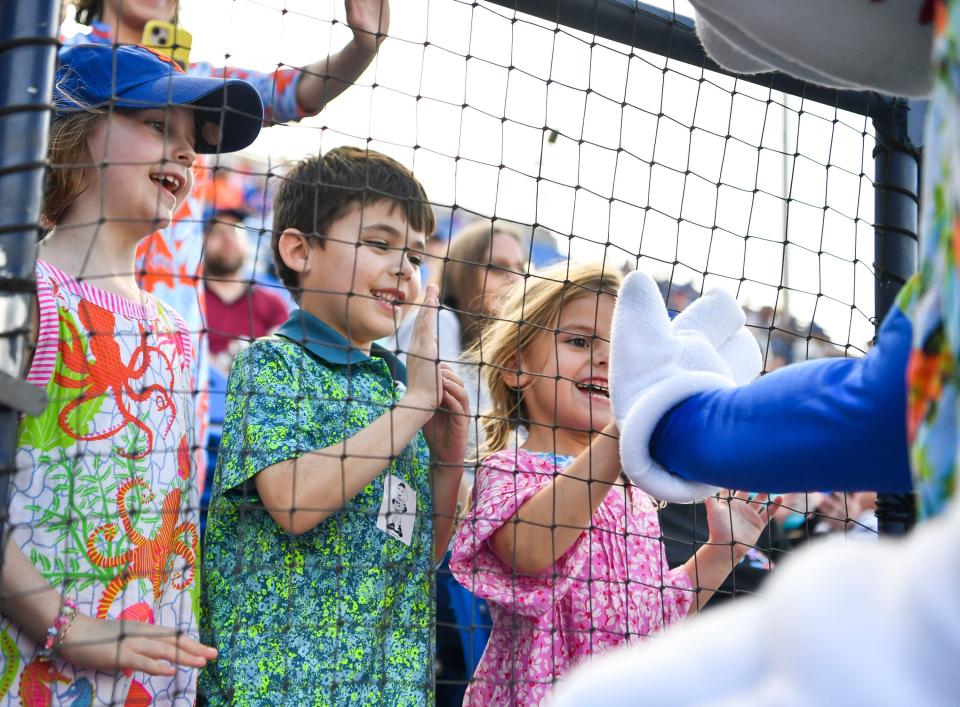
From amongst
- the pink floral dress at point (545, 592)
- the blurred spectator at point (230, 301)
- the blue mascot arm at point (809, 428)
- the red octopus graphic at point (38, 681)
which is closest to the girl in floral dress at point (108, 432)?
the red octopus graphic at point (38, 681)

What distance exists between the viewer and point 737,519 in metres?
1.92

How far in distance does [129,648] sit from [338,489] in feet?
1.06

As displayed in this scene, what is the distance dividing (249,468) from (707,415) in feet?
2.46

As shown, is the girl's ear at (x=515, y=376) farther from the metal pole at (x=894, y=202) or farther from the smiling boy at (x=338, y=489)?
the metal pole at (x=894, y=202)

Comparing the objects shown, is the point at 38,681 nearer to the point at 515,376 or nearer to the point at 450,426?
the point at 450,426

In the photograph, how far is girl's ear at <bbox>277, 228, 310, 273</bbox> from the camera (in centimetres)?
179

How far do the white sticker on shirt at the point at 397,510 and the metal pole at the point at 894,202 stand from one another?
89 centimetres

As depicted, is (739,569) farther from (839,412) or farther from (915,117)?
(839,412)

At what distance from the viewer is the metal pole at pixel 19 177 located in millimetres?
1090

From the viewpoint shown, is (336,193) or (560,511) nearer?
(560,511)

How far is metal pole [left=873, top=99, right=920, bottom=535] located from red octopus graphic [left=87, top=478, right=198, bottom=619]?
120 cm

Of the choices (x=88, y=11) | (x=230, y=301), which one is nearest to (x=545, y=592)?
(x=88, y=11)

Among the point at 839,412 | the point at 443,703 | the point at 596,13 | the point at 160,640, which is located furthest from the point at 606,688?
the point at 443,703

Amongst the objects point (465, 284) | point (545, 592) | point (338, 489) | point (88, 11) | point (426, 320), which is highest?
point (88, 11)
